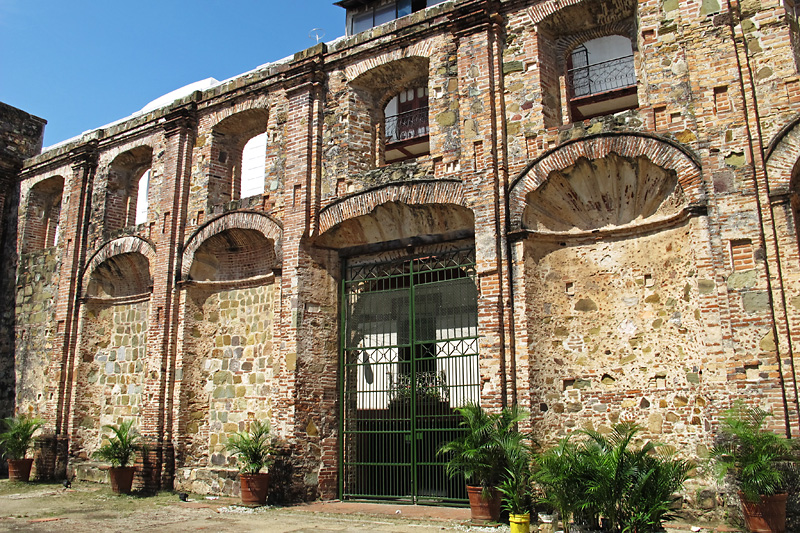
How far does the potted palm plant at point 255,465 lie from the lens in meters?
10.4

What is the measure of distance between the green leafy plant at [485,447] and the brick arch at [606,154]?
281 centimetres

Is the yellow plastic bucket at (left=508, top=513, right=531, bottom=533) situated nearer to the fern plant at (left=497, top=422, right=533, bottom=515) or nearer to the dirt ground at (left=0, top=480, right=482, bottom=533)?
the fern plant at (left=497, top=422, right=533, bottom=515)

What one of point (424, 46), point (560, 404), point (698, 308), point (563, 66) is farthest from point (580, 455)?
point (424, 46)

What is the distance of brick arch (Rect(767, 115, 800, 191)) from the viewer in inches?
319

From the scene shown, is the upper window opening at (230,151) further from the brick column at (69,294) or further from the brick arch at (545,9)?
the brick arch at (545,9)

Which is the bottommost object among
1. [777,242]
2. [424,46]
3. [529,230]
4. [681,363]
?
[681,363]

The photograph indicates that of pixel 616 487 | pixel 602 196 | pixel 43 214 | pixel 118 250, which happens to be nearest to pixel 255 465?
pixel 616 487

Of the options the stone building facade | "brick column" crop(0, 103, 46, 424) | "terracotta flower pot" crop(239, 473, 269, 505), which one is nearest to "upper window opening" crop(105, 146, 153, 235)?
the stone building facade

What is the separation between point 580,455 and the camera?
7055 mm

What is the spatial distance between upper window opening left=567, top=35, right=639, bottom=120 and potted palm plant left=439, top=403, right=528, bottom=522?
30.7ft

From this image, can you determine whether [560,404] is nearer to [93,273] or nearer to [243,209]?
[243,209]

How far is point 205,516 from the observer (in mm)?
9617

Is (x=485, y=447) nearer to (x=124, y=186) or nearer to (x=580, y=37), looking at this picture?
(x=580, y=37)

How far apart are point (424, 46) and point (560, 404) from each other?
6.34 metres
